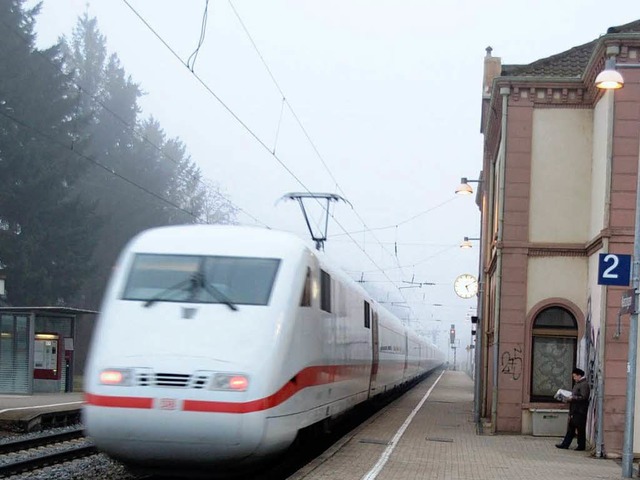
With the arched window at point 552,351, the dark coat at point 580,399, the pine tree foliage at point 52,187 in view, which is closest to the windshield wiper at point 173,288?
the dark coat at point 580,399

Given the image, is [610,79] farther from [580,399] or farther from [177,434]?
[177,434]

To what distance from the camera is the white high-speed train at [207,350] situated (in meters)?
10.5

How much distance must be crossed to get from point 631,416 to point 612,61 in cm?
512

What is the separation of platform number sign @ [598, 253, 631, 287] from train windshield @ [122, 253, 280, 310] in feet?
18.7

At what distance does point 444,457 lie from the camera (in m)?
15.5

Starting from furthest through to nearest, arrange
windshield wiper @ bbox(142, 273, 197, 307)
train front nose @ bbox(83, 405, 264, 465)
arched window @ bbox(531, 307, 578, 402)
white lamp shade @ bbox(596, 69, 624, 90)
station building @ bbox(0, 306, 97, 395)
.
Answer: station building @ bbox(0, 306, 97, 395) < arched window @ bbox(531, 307, 578, 402) < white lamp shade @ bbox(596, 69, 624, 90) < windshield wiper @ bbox(142, 273, 197, 307) < train front nose @ bbox(83, 405, 264, 465)

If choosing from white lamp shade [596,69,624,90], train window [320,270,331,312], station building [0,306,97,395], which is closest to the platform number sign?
white lamp shade [596,69,624,90]

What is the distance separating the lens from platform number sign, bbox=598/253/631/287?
1501 centimetres

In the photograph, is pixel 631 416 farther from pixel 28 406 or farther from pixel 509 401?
pixel 28 406

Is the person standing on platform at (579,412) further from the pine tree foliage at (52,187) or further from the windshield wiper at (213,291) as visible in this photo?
the pine tree foliage at (52,187)

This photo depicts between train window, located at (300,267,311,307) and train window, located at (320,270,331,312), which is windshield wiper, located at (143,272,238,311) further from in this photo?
train window, located at (320,270,331,312)

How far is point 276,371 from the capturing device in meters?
11.1

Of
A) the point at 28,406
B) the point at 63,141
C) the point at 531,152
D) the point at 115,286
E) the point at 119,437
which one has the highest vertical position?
the point at 63,141

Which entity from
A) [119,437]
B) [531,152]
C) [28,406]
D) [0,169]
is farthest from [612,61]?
[0,169]
